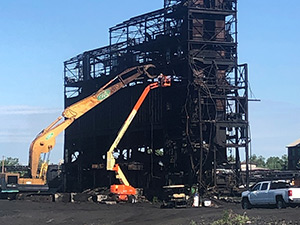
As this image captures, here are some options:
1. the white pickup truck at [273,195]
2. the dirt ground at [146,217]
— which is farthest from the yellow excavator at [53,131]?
the white pickup truck at [273,195]

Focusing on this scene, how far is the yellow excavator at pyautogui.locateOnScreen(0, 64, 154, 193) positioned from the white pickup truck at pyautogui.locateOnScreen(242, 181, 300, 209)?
17.1 metres

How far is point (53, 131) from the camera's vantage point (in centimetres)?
4675

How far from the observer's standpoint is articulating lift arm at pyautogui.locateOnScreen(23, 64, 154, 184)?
147 feet

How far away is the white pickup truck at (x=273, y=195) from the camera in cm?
3166

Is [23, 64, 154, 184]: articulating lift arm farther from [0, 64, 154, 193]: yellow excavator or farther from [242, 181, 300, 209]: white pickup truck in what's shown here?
[242, 181, 300, 209]: white pickup truck

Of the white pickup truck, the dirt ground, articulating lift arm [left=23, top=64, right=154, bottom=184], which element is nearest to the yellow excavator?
articulating lift arm [left=23, top=64, right=154, bottom=184]

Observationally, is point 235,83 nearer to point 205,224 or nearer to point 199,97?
point 199,97

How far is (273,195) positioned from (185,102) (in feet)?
59.5

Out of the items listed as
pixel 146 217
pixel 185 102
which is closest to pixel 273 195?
pixel 146 217

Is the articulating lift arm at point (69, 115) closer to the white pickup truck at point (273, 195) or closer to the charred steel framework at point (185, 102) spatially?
the charred steel framework at point (185, 102)

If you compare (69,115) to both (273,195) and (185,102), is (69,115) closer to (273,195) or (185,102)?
(185,102)

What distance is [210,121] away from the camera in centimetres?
4844

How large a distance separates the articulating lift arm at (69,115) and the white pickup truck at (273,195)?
1701 cm

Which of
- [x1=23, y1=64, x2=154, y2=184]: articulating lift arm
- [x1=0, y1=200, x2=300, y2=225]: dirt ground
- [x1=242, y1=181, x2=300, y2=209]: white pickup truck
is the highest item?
[x1=23, y1=64, x2=154, y2=184]: articulating lift arm
